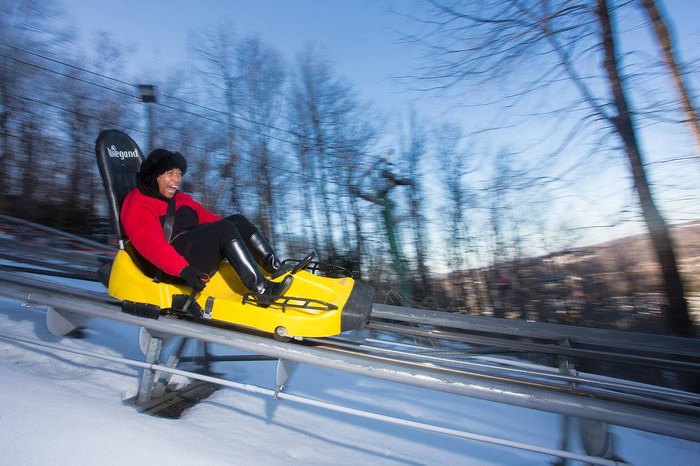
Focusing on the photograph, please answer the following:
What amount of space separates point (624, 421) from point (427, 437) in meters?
1.22

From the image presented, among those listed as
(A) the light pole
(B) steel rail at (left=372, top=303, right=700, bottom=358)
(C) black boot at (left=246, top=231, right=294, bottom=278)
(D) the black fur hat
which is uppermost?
(A) the light pole

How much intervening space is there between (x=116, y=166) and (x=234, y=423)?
189 centimetres

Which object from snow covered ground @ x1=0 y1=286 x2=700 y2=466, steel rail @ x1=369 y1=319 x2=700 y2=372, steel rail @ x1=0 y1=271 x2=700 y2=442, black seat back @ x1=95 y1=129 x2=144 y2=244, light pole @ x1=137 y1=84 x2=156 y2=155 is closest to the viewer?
steel rail @ x1=0 y1=271 x2=700 y2=442

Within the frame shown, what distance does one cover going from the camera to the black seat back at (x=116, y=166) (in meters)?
2.85

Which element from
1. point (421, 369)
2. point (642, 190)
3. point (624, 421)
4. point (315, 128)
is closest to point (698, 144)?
point (642, 190)

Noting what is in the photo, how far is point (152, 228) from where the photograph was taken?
8.24 ft

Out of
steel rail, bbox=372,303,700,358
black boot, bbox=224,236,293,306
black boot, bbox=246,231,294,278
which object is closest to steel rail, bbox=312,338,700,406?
steel rail, bbox=372,303,700,358

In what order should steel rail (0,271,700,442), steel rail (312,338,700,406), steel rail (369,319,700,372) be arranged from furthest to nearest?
steel rail (369,319,700,372) < steel rail (312,338,700,406) < steel rail (0,271,700,442)

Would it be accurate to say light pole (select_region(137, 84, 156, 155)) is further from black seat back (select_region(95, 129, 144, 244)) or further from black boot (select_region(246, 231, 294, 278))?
black boot (select_region(246, 231, 294, 278))

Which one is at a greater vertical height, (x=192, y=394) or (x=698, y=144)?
(x=698, y=144)

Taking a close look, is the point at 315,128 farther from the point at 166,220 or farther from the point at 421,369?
the point at 421,369

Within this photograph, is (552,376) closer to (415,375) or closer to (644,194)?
(415,375)

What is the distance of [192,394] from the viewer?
8.99 feet

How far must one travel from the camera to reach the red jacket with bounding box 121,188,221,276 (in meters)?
2.41
